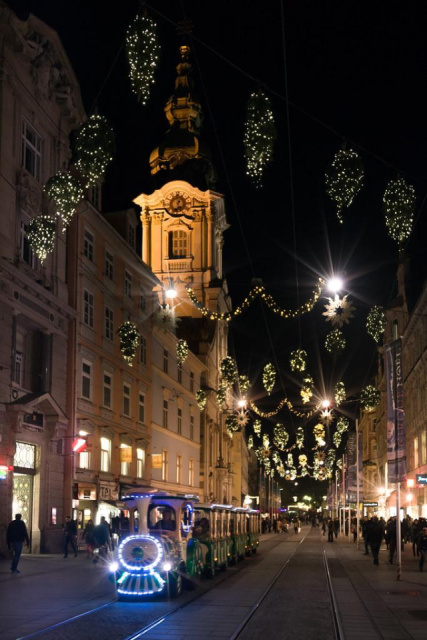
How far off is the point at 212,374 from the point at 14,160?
4456cm

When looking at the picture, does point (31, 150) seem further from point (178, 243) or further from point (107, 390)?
point (178, 243)

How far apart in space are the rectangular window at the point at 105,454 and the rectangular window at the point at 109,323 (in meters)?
5.05

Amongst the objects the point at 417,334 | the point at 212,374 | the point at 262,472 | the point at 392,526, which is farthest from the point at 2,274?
the point at 262,472

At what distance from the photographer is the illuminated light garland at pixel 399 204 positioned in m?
16.0

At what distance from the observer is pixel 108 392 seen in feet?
141

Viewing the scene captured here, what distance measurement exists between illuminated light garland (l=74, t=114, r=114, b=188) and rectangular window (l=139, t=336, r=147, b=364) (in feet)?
111

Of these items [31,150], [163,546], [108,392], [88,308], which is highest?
[31,150]

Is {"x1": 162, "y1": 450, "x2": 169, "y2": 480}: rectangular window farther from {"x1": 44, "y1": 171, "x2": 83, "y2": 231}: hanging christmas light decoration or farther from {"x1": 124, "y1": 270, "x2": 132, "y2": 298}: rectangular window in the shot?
{"x1": 44, "y1": 171, "x2": 83, "y2": 231}: hanging christmas light decoration

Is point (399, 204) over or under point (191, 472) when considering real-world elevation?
over

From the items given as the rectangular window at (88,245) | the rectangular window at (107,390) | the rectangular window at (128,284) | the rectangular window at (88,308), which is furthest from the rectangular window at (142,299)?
the rectangular window at (88,308)

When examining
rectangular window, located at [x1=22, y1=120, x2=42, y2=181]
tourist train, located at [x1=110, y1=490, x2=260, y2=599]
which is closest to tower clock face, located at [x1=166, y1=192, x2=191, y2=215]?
rectangular window, located at [x1=22, y1=120, x2=42, y2=181]

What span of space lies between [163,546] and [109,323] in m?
25.2

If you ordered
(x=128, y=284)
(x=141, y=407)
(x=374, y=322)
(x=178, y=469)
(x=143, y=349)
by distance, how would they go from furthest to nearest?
1. (x=178, y=469)
2. (x=143, y=349)
3. (x=141, y=407)
4. (x=128, y=284)
5. (x=374, y=322)

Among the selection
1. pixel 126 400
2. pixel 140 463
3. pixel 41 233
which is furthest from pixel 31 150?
pixel 140 463
